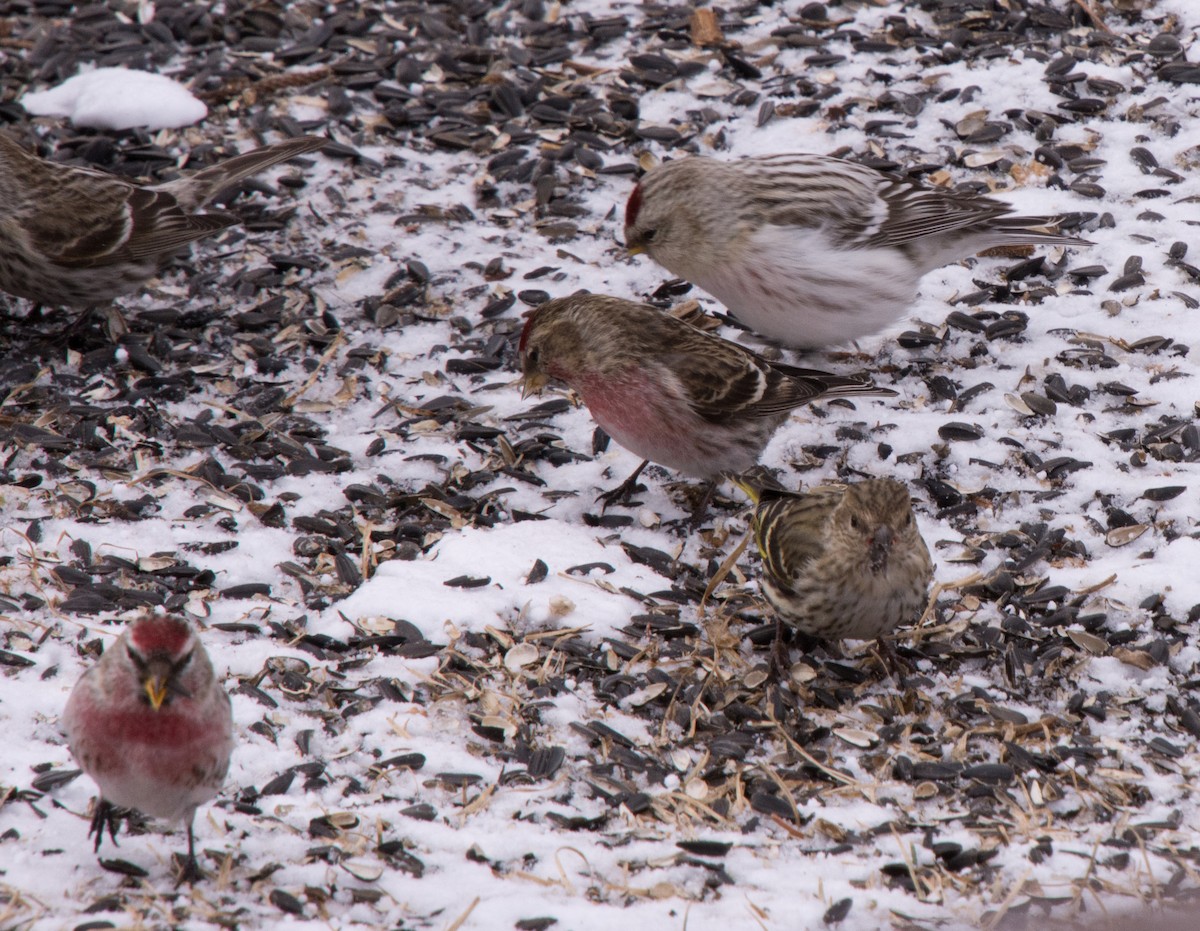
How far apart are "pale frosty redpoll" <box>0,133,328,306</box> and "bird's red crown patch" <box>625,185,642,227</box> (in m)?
1.90

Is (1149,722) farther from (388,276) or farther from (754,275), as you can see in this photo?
(388,276)

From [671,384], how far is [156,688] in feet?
8.83

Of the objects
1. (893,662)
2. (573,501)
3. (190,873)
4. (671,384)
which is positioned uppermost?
(671,384)

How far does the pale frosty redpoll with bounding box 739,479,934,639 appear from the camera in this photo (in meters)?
4.53

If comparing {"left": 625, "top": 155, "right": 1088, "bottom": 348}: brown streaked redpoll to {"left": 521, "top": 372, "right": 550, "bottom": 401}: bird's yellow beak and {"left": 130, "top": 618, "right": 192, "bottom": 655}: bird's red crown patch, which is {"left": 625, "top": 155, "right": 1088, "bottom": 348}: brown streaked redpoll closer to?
{"left": 521, "top": 372, "right": 550, "bottom": 401}: bird's yellow beak

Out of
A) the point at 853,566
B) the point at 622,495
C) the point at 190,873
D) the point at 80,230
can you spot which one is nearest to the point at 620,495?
the point at 622,495

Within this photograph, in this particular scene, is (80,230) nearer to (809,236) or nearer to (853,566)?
(809,236)

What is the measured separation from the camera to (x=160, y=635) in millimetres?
3570

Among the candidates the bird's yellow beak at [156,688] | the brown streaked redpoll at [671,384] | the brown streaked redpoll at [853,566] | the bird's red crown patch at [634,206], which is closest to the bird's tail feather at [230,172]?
the bird's red crown patch at [634,206]

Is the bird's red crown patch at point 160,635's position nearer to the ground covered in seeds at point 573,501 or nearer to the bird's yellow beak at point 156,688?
the bird's yellow beak at point 156,688

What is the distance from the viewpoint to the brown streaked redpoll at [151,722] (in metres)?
3.56

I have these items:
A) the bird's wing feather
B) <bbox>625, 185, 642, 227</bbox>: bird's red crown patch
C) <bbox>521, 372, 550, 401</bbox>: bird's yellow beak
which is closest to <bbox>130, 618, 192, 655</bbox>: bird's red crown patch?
the bird's wing feather

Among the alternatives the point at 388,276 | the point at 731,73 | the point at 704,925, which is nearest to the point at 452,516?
the point at 388,276

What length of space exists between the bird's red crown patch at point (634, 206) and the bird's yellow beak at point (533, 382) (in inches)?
37.5
